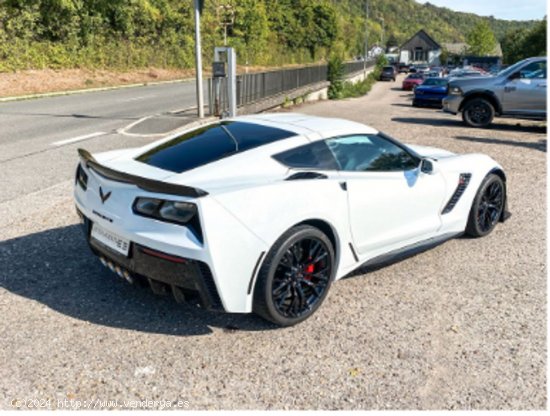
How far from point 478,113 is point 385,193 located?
11865mm

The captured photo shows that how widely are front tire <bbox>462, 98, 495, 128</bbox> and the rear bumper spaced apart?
13.2m

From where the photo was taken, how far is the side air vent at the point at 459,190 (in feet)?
15.4

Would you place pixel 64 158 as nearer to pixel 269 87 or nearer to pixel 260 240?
pixel 260 240

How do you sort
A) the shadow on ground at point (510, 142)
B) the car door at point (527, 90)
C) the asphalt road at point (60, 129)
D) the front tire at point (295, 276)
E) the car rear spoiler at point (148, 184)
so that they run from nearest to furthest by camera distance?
1. the car rear spoiler at point (148, 184)
2. the front tire at point (295, 276)
3. the asphalt road at point (60, 129)
4. the shadow on ground at point (510, 142)
5. the car door at point (527, 90)

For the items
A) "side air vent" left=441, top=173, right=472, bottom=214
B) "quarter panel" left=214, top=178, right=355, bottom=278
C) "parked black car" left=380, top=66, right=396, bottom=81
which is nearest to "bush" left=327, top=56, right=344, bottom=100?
"side air vent" left=441, top=173, right=472, bottom=214

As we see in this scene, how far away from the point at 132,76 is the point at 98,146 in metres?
24.3

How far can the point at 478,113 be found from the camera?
1452 cm

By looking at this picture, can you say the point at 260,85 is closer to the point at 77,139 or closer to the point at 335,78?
the point at 77,139

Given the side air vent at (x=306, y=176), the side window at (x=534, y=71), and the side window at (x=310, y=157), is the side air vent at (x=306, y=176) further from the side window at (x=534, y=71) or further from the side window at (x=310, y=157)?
the side window at (x=534, y=71)

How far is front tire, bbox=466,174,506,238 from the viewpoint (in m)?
5.09

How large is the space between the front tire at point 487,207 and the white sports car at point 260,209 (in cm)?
68

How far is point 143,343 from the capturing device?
3320 mm

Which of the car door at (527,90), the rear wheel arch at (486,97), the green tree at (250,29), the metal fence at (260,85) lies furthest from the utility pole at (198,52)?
the green tree at (250,29)
